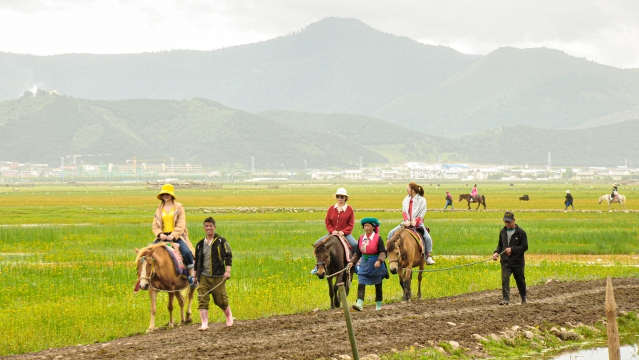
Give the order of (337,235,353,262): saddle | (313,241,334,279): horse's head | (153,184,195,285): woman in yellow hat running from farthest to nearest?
(337,235,353,262): saddle, (313,241,334,279): horse's head, (153,184,195,285): woman in yellow hat

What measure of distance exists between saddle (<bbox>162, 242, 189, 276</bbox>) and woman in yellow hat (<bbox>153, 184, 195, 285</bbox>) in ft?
0.28

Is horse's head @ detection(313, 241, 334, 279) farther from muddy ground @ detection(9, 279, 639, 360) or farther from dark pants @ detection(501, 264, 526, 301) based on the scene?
dark pants @ detection(501, 264, 526, 301)

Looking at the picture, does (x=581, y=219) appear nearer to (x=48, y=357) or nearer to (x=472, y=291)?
(x=472, y=291)

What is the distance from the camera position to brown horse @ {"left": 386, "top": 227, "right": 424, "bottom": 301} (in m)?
19.2

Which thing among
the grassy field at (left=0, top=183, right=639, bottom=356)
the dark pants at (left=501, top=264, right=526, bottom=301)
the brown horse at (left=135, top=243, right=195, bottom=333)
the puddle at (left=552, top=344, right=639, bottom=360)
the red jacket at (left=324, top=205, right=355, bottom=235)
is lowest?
the puddle at (left=552, top=344, right=639, bottom=360)

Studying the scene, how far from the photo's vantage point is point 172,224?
17.4 m

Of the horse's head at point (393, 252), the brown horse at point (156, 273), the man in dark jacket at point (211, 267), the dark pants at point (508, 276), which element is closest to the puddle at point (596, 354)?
the dark pants at point (508, 276)

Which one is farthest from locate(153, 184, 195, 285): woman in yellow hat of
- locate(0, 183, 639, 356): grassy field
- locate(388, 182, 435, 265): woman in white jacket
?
locate(388, 182, 435, 265): woman in white jacket

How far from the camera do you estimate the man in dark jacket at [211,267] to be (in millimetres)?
16422

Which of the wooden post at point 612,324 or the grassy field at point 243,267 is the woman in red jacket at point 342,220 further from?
the wooden post at point 612,324

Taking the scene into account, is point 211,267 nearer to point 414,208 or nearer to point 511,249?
point 414,208

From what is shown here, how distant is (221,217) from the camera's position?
63094 mm

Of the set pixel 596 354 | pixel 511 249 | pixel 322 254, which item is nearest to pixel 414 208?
pixel 511 249

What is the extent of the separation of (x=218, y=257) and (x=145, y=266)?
1453 mm
